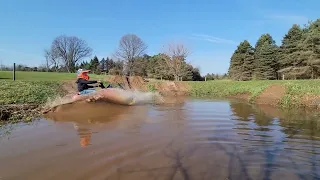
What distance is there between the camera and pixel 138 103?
1409 centimetres

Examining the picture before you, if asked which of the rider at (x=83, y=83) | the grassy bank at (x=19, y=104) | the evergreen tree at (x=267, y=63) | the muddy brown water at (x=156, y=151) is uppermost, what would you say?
the evergreen tree at (x=267, y=63)

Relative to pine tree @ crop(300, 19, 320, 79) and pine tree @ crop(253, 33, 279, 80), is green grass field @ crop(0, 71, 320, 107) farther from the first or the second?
pine tree @ crop(253, 33, 279, 80)

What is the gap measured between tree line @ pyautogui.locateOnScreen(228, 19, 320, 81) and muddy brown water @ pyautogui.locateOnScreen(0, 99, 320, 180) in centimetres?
3364

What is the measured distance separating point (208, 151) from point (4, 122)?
6349 mm

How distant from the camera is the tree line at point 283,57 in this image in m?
37.9

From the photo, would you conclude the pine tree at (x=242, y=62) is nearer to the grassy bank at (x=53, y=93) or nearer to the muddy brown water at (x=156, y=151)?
the grassy bank at (x=53, y=93)

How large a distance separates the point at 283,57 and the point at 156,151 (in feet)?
148

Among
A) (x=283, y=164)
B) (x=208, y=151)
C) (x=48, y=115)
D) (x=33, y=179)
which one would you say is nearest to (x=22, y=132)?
(x=48, y=115)

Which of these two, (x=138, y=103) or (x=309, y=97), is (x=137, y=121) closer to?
(x=138, y=103)

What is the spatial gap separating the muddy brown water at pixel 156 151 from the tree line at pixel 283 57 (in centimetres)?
3364

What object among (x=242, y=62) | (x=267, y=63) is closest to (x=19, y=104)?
(x=267, y=63)

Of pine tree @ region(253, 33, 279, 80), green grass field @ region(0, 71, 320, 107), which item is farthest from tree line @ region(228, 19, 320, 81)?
green grass field @ region(0, 71, 320, 107)

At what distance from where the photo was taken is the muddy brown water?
4164mm

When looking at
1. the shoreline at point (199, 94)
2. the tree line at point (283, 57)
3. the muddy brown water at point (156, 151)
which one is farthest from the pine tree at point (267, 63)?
the muddy brown water at point (156, 151)
